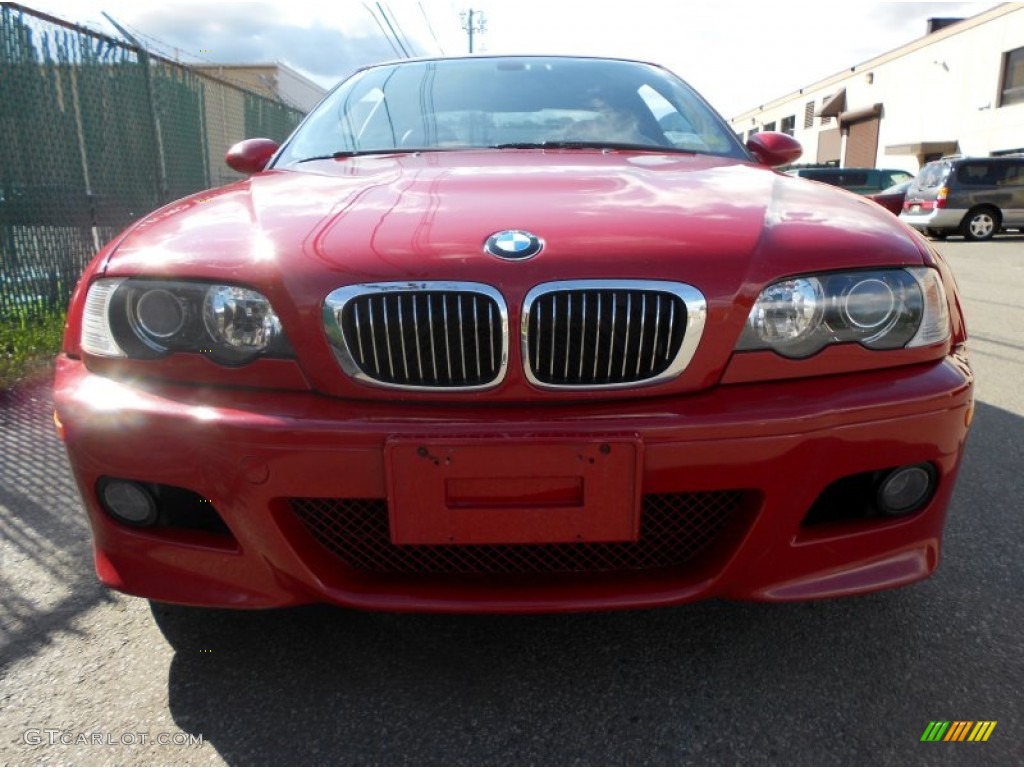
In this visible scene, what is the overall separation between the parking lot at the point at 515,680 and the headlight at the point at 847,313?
750 millimetres

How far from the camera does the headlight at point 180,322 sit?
1.58 metres

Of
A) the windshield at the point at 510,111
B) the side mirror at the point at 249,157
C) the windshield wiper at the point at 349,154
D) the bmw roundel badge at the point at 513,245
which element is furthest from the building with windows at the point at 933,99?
the bmw roundel badge at the point at 513,245

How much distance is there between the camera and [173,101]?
690 centimetres

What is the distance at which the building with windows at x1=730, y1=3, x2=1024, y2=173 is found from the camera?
25750 mm

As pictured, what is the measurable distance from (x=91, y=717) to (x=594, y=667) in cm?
107

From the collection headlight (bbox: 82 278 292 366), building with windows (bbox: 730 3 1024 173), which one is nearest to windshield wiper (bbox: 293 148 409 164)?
headlight (bbox: 82 278 292 366)

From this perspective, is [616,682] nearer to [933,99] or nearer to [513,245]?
[513,245]

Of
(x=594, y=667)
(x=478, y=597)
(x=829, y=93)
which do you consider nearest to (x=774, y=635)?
(x=594, y=667)

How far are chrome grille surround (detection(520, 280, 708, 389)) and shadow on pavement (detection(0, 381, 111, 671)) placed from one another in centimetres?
145

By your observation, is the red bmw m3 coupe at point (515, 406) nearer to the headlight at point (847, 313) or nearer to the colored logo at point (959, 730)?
the headlight at point (847, 313)

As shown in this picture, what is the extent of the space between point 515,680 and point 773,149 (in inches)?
79.4

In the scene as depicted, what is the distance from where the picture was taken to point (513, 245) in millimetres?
1547

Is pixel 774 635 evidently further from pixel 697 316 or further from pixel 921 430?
pixel 697 316

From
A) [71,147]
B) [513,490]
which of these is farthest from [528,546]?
[71,147]
